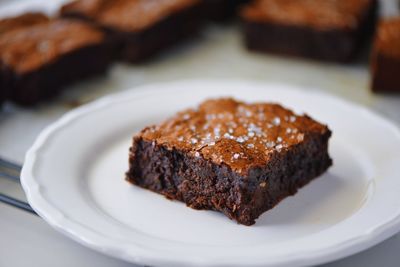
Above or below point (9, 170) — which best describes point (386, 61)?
above

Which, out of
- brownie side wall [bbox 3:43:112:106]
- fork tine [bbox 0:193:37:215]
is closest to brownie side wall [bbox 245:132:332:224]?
fork tine [bbox 0:193:37:215]

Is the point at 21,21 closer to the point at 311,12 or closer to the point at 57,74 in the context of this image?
the point at 57,74

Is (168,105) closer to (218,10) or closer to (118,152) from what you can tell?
(118,152)

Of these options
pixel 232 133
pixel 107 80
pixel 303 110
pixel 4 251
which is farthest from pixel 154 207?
pixel 107 80

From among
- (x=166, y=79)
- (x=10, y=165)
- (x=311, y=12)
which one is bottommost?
(x=166, y=79)

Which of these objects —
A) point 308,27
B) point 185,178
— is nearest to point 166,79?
→ point 308,27

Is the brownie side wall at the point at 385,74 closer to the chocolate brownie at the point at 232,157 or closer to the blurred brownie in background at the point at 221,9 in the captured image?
the chocolate brownie at the point at 232,157

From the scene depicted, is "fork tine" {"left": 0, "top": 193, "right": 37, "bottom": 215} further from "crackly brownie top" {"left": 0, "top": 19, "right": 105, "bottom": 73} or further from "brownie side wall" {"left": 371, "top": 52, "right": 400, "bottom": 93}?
"brownie side wall" {"left": 371, "top": 52, "right": 400, "bottom": 93}
